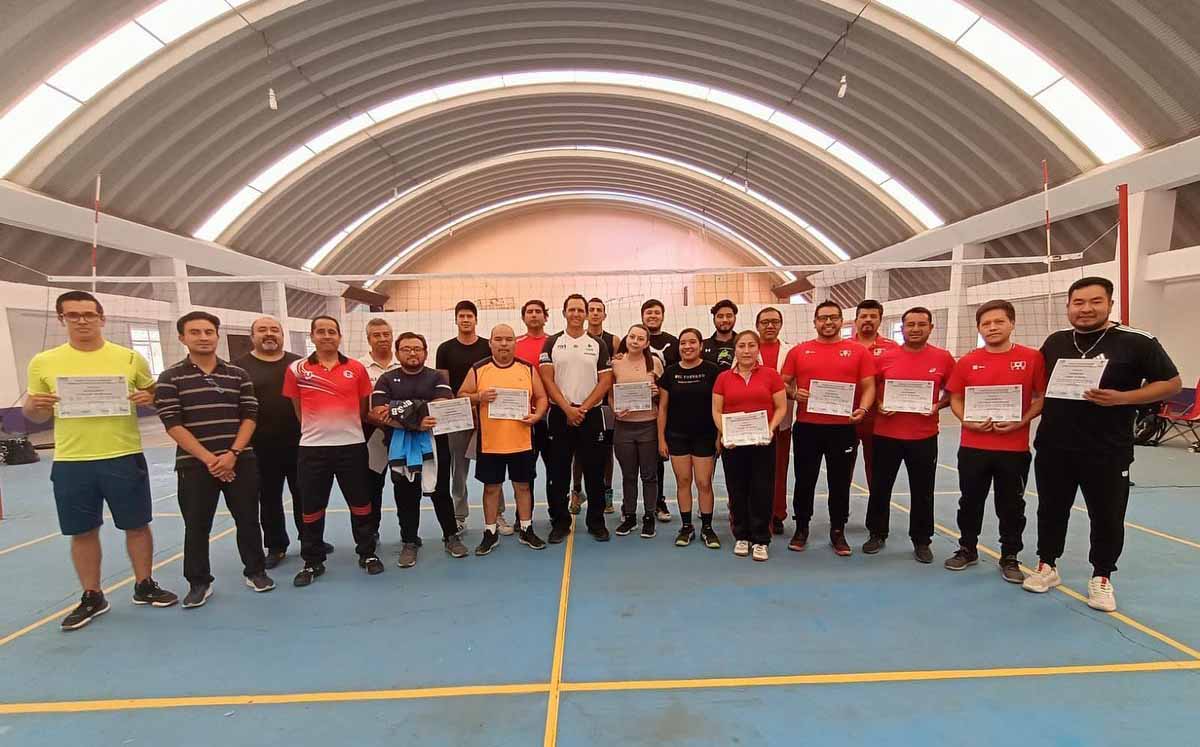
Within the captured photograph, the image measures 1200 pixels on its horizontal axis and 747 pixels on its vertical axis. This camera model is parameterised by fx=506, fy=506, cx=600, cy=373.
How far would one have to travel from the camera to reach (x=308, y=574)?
3547 millimetres

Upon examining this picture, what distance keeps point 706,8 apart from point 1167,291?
10451 millimetres

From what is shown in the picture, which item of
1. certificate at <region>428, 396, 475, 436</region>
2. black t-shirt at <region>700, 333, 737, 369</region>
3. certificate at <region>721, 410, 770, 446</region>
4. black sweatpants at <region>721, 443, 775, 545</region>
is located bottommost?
black sweatpants at <region>721, 443, 775, 545</region>

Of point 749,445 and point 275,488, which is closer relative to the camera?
point 749,445

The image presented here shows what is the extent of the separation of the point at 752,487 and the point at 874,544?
1.06 m

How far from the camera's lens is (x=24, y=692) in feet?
8.02

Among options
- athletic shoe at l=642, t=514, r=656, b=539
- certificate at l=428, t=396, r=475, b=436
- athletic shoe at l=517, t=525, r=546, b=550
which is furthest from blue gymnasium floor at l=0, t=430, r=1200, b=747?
certificate at l=428, t=396, r=475, b=436

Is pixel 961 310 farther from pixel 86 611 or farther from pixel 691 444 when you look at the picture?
pixel 86 611

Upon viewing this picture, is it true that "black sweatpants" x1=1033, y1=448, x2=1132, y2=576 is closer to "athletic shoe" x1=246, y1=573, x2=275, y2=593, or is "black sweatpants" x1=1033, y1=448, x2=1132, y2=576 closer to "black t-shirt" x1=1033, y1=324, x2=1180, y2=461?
"black t-shirt" x1=1033, y1=324, x2=1180, y2=461

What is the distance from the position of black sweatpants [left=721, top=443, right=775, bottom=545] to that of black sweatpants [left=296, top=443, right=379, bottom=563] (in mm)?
2590

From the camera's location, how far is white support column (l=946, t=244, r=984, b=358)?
11.7 metres

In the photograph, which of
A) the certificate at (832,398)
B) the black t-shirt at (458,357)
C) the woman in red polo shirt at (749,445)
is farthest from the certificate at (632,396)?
the certificate at (832,398)

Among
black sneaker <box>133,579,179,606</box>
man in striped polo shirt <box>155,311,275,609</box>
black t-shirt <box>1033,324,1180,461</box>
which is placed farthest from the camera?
black sneaker <box>133,579,179,606</box>

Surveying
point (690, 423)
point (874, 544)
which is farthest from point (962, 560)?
point (690, 423)

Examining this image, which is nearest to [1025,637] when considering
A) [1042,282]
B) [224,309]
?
[1042,282]
